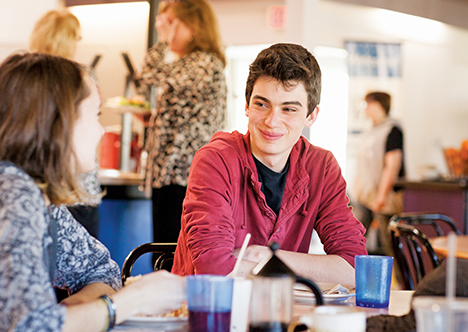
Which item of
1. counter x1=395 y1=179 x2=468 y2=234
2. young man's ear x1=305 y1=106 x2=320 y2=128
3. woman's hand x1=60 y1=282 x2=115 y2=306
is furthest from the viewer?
counter x1=395 y1=179 x2=468 y2=234

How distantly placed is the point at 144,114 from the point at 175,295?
3174 mm

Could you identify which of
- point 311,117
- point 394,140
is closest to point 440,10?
point 394,140

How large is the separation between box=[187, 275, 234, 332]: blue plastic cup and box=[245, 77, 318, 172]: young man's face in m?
0.88

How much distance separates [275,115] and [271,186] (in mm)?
230

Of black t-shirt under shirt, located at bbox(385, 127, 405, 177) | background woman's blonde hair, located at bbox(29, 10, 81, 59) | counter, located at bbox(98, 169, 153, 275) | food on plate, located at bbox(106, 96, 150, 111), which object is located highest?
background woman's blonde hair, located at bbox(29, 10, 81, 59)

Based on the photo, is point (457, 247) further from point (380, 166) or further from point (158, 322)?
point (380, 166)

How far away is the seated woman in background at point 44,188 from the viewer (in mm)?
881

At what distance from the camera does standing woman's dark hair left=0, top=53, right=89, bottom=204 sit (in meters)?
1.00

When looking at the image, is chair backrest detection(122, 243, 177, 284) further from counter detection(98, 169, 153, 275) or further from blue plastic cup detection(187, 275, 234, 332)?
counter detection(98, 169, 153, 275)

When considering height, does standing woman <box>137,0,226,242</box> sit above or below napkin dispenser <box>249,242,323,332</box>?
above

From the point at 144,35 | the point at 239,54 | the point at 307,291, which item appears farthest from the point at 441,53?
the point at 307,291

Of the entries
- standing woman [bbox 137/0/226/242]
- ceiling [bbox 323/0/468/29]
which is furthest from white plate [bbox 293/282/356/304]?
ceiling [bbox 323/0/468/29]

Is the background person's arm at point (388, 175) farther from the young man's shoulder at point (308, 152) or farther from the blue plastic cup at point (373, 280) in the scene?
the blue plastic cup at point (373, 280)

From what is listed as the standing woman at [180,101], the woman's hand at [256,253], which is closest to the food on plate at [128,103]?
the standing woman at [180,101]
